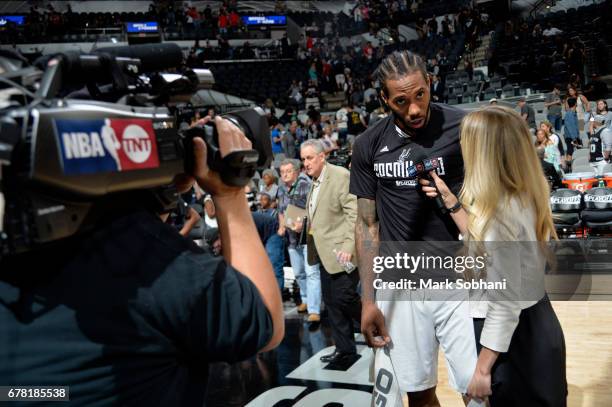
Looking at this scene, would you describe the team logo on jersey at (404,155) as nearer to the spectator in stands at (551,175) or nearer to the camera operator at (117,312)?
the camera operator at (117,312)

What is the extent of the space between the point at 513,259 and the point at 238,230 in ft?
3.60

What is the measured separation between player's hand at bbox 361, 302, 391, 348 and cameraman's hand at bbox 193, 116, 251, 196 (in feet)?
4.85

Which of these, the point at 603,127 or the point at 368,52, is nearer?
the point at 603,127

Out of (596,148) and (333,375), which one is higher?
(596,148)

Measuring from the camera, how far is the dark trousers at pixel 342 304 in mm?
4391

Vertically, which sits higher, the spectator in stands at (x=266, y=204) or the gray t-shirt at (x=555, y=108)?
the gray t-shirt at (x=555, y=108)

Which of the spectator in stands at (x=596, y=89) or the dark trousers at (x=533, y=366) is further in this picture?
the spectator in stands at (x=596, y=89)

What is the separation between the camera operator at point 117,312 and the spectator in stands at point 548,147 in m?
7.37

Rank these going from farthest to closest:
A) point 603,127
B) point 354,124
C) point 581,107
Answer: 1. point 354,124
2. point 581,107
3. point 603,127

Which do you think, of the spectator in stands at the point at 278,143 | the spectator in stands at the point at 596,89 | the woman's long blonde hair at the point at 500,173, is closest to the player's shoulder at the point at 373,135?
the woman's long blonde hair at the point at 500,173

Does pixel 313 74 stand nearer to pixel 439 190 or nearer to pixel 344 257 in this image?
pixel 344 257

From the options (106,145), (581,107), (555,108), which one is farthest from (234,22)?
(106,145)

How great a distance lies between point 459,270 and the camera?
2.34 m

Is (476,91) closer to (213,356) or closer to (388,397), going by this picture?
(388,397)
